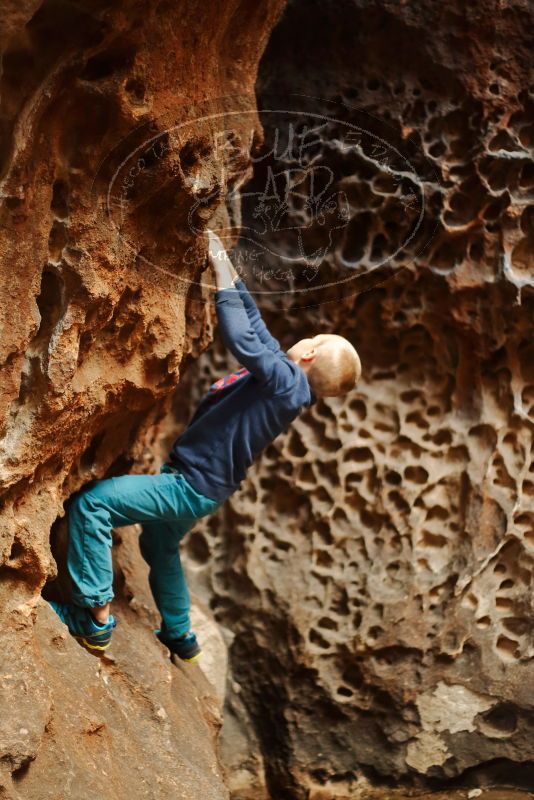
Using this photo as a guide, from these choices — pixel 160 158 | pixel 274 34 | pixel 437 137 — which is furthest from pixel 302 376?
pixel 274 34

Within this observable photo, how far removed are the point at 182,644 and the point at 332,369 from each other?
95 centimetres

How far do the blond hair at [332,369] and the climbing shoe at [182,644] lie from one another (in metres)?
0.85

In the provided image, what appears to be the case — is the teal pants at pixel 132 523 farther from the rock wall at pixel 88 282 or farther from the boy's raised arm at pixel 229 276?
the boy's raised arm at pixel 229 276

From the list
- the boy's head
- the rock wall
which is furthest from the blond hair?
the rock wall

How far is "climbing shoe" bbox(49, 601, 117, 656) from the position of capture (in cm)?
242

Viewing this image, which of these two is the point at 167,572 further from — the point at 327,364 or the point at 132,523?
the point at 327,364

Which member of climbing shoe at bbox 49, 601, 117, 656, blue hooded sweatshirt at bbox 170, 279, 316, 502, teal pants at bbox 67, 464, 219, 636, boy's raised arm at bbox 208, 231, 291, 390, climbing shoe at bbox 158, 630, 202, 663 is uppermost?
boy's raised arm at bbox 208, 231, 291, 390

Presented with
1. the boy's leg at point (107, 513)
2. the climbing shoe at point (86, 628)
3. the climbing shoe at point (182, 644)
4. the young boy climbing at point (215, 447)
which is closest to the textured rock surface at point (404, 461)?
→ the climbing shoe at point (182, 644)

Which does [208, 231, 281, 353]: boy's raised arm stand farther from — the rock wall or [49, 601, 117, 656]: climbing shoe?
[49, 601, 117, 656]: climbing shoe

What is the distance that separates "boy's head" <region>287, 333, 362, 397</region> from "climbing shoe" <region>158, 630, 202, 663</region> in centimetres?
85

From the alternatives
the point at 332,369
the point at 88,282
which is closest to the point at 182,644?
the point at 332,369

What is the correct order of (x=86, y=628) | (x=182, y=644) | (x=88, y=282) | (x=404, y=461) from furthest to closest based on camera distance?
(x=404, y=461) → (x=182, y=644) → (x=86, y=628) → (x=88, y=282)

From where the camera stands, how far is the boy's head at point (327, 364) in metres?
2.54

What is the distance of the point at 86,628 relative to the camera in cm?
243
